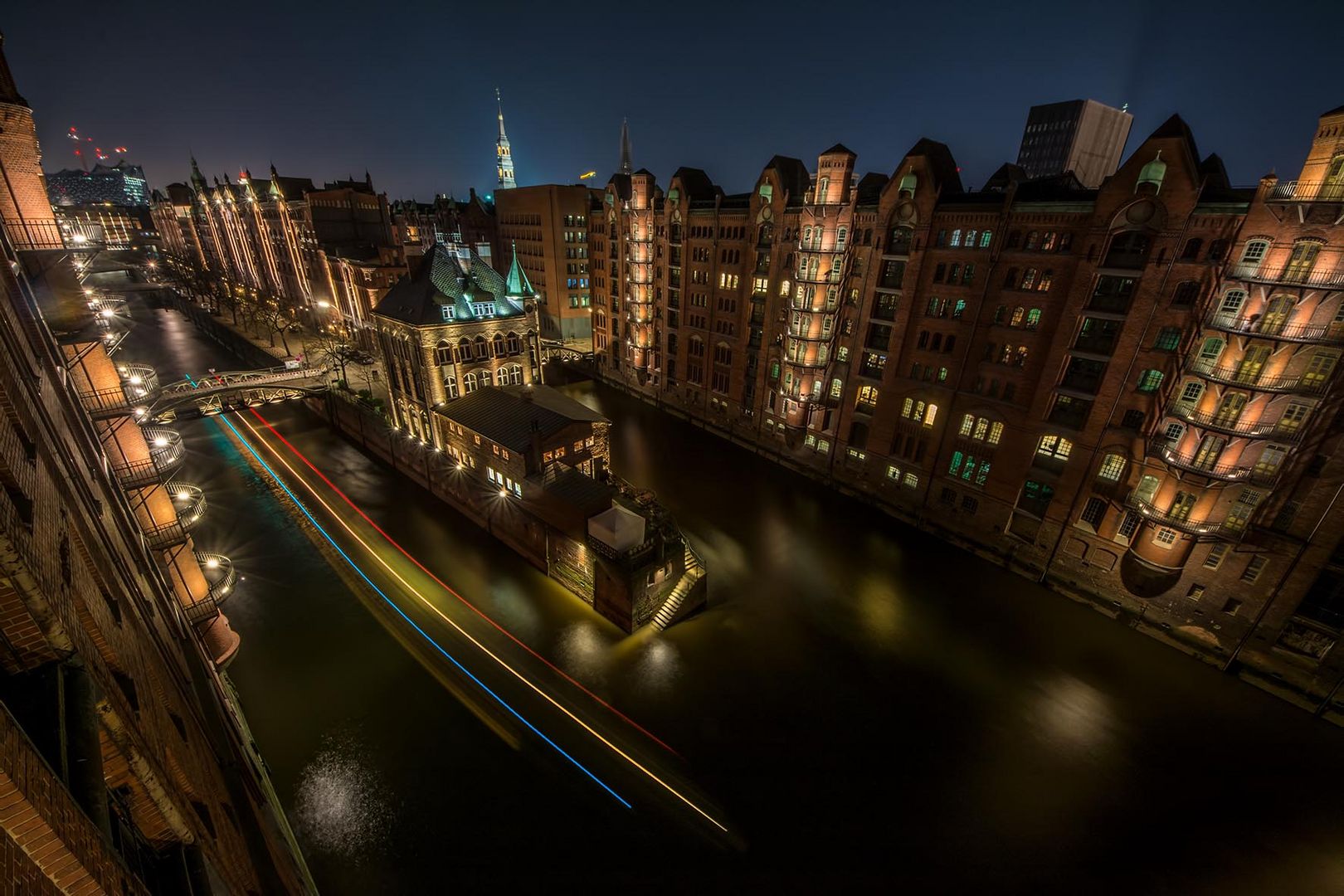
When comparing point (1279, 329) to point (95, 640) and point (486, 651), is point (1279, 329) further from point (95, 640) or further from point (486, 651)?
point (486, 651)

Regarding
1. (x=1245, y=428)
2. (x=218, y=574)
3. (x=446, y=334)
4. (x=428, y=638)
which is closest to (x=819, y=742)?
(x=428, y=638)

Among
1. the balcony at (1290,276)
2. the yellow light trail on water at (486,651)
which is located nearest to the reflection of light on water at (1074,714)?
the yellow light trail on water at (486,651)

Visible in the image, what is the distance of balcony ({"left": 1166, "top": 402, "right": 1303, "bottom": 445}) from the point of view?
84.2ft

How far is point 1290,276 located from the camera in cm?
2453

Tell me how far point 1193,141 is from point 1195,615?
26558 millimetres

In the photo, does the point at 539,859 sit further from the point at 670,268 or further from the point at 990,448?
the point at 670,268

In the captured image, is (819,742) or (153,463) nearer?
(153,463)

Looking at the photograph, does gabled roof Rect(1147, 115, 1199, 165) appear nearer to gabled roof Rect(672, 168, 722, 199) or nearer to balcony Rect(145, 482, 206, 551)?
gabled roof Rect(672, 168, 722, 199)

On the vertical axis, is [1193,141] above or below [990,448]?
above

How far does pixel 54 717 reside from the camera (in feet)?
18.9

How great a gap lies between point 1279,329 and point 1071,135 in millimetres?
114931

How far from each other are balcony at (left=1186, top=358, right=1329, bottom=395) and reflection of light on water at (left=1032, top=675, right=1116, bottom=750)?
687 inches

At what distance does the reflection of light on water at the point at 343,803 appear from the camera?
2102 centimetres

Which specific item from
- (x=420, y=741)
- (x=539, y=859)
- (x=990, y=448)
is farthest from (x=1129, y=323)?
(x=420, y=741)
